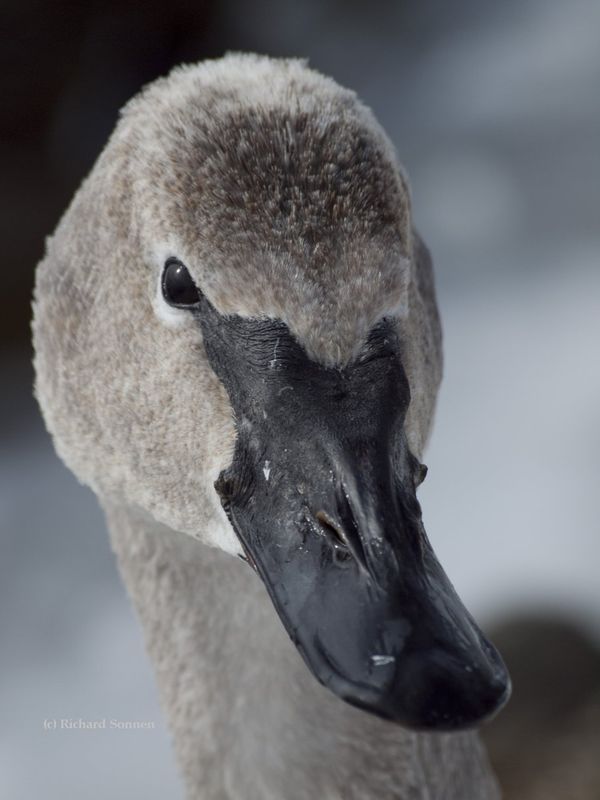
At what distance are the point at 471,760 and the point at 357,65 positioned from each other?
4.70 m

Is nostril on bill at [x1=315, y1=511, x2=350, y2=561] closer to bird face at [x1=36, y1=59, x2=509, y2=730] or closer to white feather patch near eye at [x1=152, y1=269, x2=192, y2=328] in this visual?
bird face at [x1=36, y1=59, x2=509, y2=730]

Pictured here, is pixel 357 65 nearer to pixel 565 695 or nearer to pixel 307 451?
pixel 565 695

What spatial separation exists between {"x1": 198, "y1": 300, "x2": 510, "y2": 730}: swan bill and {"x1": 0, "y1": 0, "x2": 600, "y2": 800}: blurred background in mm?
2491

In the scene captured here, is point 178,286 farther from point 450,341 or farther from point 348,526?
point 450,341

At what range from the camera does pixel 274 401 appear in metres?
1.18

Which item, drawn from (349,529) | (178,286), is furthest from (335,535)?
(178,286)

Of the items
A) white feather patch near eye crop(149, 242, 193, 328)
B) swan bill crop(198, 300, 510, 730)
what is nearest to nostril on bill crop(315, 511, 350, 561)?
swan bill crop(198, 300, 510, 730)

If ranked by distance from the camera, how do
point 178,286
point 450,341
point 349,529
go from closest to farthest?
point 349,529
point 178,286
point 450,341

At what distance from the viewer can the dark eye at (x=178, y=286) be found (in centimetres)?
129

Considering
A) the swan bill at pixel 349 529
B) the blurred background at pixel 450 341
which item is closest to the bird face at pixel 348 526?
the swan bill at pixel 349 529

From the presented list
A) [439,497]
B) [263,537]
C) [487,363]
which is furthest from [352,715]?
[487,363]

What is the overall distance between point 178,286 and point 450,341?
3.82 m

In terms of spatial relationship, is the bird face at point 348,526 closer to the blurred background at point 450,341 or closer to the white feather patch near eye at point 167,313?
the white feather patch near eye at point 167,313

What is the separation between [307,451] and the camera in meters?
1.14
